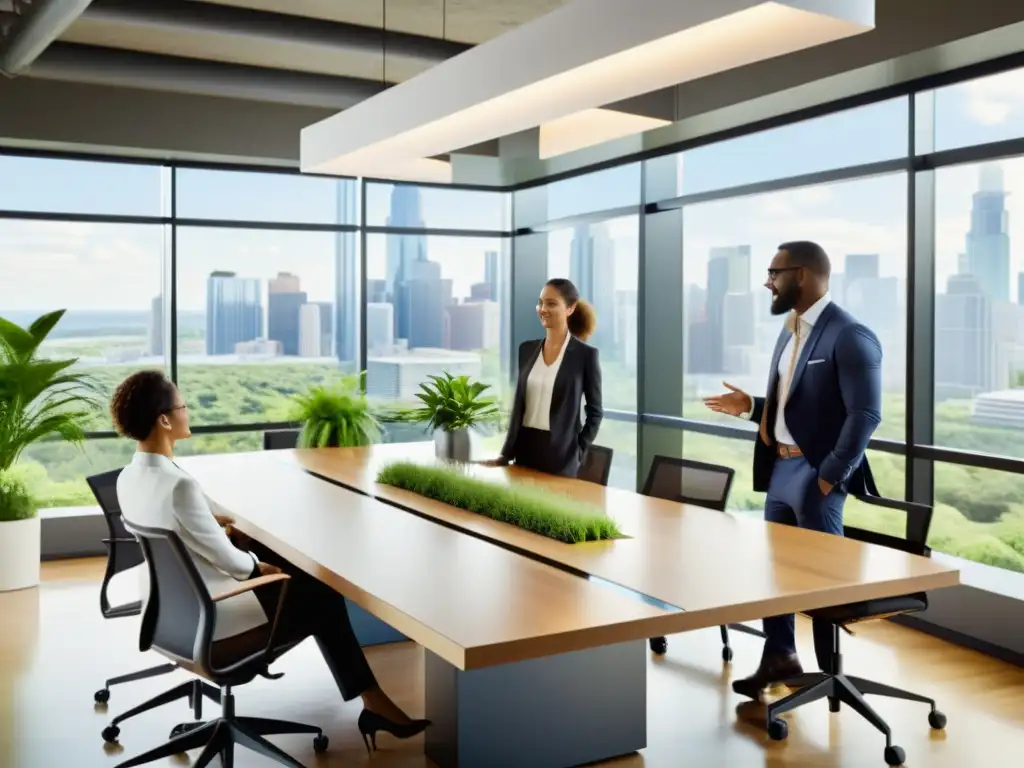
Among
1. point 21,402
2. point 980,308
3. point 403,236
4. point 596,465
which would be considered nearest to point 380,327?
point 403,236

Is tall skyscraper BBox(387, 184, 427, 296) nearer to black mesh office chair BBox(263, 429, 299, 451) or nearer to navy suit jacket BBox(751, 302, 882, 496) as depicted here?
black mesh office chair BBox(263, 429, 299, 451)

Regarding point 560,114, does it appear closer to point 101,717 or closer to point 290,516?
point 290,516

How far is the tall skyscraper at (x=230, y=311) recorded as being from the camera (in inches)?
318

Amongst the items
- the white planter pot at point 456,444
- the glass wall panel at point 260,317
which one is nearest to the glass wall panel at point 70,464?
the glass wall panel at point 260,317

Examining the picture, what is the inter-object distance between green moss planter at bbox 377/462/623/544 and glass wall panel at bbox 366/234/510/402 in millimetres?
4017

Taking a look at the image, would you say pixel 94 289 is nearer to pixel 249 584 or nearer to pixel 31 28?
pixel 31 28

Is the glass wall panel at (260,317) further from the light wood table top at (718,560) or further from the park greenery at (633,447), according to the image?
the light wood table top at (718,560)

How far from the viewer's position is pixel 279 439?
6.60 metres

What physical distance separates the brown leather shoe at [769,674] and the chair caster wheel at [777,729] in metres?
0.39

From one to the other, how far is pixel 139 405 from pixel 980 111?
4099 mm

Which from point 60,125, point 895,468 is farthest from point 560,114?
point 60,125

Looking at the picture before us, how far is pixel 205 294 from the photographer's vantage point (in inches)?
317

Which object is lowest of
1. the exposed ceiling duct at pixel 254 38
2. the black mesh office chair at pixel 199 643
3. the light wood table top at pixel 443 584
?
the black mesh office chair at pixel 199 643

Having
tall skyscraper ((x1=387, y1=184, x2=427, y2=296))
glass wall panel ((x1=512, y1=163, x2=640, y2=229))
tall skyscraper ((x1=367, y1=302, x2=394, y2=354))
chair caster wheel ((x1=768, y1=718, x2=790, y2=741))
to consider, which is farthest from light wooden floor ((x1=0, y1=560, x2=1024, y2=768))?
tall skyscraper ((x1=387, y1=184, x2=427, y2=296))
